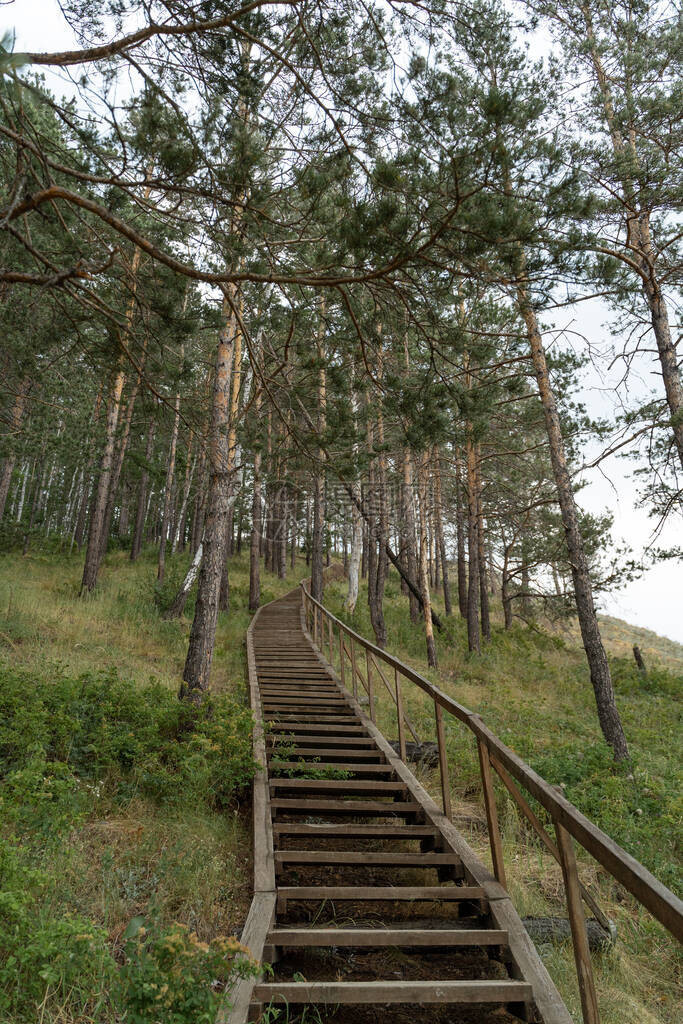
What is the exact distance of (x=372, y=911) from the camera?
3.85 metres

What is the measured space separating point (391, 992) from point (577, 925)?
97cm

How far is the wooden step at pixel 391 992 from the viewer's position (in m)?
2.73

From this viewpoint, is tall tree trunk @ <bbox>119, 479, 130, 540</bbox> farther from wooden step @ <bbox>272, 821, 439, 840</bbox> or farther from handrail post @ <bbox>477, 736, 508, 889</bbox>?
handrail post @ <bbox>477, 736, 508, 889</bbox>

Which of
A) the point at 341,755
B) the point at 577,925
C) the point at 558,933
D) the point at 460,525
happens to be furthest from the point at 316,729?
→ the point at 460,525

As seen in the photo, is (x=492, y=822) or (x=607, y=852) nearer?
(x=607, y=852)

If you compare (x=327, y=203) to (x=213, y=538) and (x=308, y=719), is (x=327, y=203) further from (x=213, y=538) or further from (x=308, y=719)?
(x=308, y=719)

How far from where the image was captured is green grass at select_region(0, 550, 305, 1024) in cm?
243

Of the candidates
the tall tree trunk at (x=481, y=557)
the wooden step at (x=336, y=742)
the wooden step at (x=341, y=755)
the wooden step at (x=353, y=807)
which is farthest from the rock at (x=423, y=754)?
the tall tree trunk at (x=481, y=557)

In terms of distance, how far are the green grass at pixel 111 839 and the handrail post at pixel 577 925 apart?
1.58 m

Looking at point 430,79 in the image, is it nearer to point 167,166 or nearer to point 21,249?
point 167,166

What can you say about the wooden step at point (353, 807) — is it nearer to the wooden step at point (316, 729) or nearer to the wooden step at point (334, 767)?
the wooden step at point (334, 767)

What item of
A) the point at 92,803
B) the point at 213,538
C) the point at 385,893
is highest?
the point at 213,538

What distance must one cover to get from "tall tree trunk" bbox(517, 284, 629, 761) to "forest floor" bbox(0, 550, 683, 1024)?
2.47 ft

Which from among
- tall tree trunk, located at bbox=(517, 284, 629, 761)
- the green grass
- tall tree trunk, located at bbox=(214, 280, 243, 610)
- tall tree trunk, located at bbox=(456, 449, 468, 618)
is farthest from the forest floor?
tall tree trunk, located at bbox=(456, 449, 468, 618)
